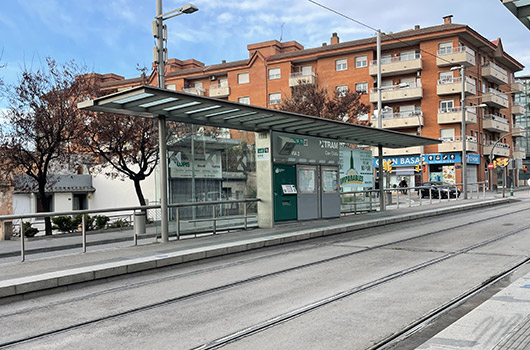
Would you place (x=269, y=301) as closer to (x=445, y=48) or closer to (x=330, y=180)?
(x=330, y=180)

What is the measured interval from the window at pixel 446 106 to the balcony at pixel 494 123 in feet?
23.7

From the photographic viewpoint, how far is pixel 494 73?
57.0m

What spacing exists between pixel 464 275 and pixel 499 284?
0.69 m

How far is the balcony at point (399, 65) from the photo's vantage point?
52.5 m

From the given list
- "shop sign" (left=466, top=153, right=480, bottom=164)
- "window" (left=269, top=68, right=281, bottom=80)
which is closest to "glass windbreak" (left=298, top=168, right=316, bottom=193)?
"shop sign" (left=466, top=153, right=480, bottom=164)

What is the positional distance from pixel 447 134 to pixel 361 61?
1327cm

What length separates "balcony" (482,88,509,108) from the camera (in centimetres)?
5572

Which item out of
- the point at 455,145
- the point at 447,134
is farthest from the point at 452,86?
the point at 455,145

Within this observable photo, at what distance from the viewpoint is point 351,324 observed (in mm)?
5309

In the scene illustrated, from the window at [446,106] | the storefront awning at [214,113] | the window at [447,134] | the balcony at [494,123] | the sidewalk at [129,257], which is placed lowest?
the sidewalk at [129,257]

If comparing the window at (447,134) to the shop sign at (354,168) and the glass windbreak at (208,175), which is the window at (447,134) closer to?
the shop sign at (354,168)

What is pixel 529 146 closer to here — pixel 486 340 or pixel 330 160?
pixel 330 160

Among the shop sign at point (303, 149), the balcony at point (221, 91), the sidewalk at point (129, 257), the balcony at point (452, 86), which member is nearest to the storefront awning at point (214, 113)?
the shop sign at point (303, 149)

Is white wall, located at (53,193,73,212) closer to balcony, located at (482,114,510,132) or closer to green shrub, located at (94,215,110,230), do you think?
green shrub, located at (94,215,110,230)
